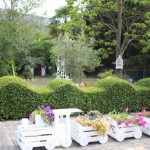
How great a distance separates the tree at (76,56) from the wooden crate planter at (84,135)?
900cm

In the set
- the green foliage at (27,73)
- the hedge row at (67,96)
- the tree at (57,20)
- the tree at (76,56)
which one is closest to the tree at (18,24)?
the green foliage at (27,73)

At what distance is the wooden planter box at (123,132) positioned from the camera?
540cm

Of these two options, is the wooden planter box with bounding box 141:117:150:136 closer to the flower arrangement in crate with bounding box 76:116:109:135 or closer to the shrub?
the flower arrangement in crate with bounding box 76:116:109:135

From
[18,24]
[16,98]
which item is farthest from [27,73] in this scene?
[16,98]

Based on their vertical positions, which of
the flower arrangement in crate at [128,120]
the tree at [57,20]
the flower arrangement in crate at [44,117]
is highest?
the tree at [57,20]

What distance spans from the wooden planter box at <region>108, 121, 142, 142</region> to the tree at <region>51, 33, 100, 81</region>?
28.5ft

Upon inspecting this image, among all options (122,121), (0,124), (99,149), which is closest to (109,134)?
(122,121)

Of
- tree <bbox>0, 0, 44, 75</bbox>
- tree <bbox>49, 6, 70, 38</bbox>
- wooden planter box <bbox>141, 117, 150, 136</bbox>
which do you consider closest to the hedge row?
wooden planter box <bbox>141, 117, 150, 136</bbox>

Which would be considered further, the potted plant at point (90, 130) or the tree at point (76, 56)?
the tree at point (76, 56)

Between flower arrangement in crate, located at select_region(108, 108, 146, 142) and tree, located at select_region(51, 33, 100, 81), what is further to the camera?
tree, located at select_region(51, 33, 100, 81)

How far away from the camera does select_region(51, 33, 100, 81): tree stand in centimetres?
1418

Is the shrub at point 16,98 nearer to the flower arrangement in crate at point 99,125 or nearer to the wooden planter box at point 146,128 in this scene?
the flower arrangement in crate at point 99,125

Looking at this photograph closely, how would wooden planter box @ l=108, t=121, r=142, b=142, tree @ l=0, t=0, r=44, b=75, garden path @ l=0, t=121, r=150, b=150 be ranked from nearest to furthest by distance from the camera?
garden path @ l=0, t=121, r=150, b=150
wooden planter box @ l=108, t=121, r=142, b=142
tree @ l=0, t=0, r=44, b=75

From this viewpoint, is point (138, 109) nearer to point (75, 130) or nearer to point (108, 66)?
point (75, 130)
